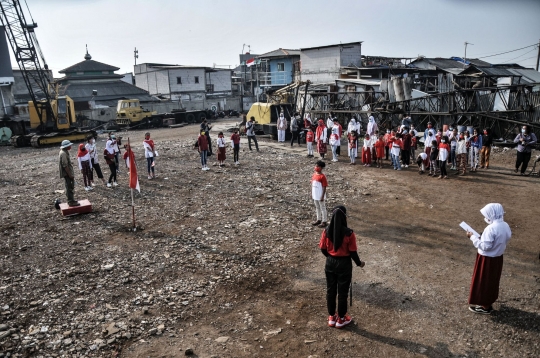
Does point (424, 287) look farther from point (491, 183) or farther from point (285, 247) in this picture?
point (491, 183)

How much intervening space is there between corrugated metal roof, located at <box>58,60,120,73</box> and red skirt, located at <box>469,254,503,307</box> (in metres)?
51.4

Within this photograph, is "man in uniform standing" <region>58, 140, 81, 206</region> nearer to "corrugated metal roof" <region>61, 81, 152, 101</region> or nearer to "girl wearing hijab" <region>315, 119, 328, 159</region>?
"girl wearing hijab" <region>315, 119, 328, 159</region>

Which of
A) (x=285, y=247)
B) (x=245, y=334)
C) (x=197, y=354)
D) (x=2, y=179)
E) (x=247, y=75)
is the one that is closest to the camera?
(x=197, y=354)

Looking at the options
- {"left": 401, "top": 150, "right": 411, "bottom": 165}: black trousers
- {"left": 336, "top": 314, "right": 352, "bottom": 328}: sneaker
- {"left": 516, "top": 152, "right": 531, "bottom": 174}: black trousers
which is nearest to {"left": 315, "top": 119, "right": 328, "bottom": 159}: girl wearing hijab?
{"left": 401, "top": 150, "right": 411, "bottom": 165}: black trousers

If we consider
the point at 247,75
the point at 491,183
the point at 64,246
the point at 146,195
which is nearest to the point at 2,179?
the point at 146,195

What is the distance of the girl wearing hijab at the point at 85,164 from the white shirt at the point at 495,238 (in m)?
11.4

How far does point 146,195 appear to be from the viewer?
12.1 m

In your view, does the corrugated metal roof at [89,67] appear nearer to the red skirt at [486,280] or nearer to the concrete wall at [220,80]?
the concrete wall at [220,80]

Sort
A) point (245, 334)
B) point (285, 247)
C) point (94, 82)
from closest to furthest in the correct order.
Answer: point (245, 334) → point (285, 247) → point (94, 82)

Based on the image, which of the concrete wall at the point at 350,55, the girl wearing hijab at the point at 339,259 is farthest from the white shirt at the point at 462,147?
the concrete wall at the point at 350,55

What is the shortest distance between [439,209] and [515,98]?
11.4 m

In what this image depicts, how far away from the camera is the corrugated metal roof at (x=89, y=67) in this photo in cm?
4719

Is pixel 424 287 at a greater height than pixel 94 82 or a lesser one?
lesser

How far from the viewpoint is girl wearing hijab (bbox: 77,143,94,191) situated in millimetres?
12352
